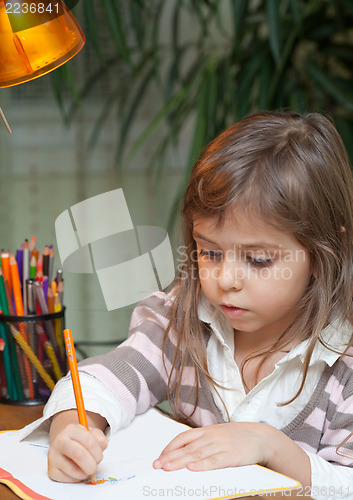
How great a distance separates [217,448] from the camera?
0.60 metres

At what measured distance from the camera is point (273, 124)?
72 centimetres

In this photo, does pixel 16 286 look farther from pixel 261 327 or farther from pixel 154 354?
pixel 261 327

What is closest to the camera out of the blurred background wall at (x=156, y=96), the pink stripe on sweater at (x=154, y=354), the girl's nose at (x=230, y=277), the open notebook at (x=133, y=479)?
the open notebook at (x=133, y=479)

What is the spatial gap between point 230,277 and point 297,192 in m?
0.11

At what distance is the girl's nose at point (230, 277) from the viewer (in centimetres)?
66

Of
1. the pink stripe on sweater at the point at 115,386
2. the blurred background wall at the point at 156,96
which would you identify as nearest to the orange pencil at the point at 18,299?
the pink stripe on sweater at the point at 115,386

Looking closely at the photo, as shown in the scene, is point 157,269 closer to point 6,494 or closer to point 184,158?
point 6,494

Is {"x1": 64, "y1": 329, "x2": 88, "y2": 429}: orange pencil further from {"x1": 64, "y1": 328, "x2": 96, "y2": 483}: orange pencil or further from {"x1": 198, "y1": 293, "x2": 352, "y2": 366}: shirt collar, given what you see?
{"x1": 198, "y1": 293, "x2": 352, "y2": 366}: shirt collar

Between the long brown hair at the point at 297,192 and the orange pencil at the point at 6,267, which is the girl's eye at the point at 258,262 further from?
the orange pencil at the point at 6,267

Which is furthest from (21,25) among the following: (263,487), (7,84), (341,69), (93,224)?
(341,69)

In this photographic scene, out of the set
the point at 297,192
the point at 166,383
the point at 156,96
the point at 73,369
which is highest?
the point at 156,96

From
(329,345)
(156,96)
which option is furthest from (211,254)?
(156,96)

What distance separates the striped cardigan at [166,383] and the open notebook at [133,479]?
10cm

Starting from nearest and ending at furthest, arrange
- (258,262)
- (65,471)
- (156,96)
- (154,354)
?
(65,471)
(258,262)
(154,354)
(156,96)
